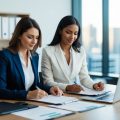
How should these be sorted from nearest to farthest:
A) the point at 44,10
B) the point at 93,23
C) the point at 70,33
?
1. the point at 70,33
2. the point at 44,10
3. the point at 93,23

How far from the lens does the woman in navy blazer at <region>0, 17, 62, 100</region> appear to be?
82.9 inches

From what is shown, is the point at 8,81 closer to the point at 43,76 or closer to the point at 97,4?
the point at 43,76

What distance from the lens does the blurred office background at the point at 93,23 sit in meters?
4.43

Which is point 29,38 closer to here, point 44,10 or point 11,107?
point 11,107

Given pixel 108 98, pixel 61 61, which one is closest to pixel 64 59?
pixel 61 61

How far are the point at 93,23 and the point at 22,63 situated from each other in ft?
9.12

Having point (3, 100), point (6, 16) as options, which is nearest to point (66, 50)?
point (3, 100)

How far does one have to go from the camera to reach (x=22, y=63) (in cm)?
220

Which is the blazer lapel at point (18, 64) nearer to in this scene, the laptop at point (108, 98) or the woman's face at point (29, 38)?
the woman's face at point (29, 38)

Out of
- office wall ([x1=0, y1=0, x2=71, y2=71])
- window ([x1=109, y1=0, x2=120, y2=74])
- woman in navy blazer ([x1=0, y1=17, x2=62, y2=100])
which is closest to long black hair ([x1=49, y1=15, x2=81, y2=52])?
woman in navy blazer ([x1=0, y1=17, x2=62, y2=100])

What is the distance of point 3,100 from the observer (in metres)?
1.91

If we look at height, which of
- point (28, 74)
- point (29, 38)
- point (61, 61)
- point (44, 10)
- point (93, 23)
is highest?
point (44, 10)

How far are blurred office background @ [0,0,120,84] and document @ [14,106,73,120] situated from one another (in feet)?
9.19

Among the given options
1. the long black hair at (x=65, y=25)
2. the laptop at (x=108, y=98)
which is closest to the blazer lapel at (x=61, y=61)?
the long black hair at (x=65, y=25)
